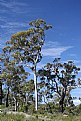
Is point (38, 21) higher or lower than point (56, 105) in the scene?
higher

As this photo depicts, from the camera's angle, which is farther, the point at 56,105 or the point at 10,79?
the point at 56,105

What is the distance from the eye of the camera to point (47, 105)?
66.4 meters

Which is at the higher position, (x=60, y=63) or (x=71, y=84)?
(x=60, y=63)

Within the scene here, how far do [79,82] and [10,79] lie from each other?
15.0m

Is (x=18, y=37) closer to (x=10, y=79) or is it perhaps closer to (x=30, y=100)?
(x=10, y=79)

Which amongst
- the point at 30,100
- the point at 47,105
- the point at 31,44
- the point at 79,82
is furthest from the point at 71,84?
the point at 30,100

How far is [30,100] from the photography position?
7744 cm

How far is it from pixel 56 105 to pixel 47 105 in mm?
2409

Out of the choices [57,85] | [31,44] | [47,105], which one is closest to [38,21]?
[31,44]

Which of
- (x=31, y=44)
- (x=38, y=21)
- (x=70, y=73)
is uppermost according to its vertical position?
(x=38, y=21)

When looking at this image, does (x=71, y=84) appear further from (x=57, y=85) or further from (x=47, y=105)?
(x=47, y=105)

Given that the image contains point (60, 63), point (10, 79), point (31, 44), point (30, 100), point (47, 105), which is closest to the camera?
point (31, 44)

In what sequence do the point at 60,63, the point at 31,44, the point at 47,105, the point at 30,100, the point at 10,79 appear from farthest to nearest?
the point at 30,100 → the point at 47,105 → the point at 10,79 → the point at 60,63 → the point at 31,44

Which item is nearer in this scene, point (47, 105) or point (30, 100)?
point (47, 105)
